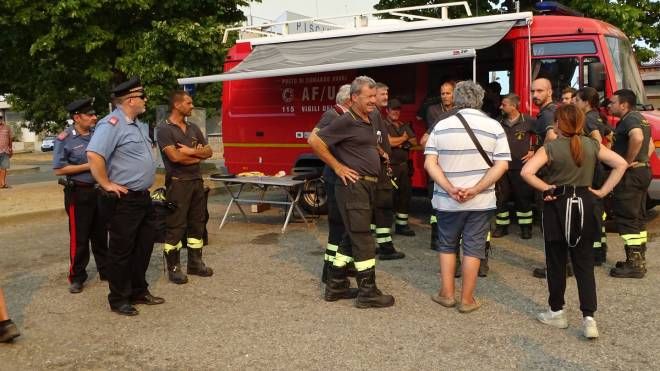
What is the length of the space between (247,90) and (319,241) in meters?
3.32

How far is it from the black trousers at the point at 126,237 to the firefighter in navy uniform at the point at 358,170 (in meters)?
1.45

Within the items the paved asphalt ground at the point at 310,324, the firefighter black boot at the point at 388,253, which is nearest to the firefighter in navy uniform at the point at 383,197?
the firefighter black boot at the point at 388,253

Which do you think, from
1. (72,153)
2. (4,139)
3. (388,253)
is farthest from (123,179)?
(4,139)

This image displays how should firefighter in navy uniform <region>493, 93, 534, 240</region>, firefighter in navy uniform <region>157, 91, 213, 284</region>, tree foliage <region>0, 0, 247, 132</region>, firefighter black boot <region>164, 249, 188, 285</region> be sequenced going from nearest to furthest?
firefighter in navy uniform <region>157, 91, 213, 284</region>
firefighter black boot <region>164, 249, 188, 285</region>
firefighter in navy uniform <region>493, 93, 534, 240</region>
tree foliage <region>0, 0, 247, 132</region>

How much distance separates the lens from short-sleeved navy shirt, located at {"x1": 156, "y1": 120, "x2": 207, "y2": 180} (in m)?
5.99

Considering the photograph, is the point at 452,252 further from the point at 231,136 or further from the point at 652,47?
the point at 652,47

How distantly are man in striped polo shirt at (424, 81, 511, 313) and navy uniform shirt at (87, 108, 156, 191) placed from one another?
2204 millimetres

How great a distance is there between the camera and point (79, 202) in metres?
5.88

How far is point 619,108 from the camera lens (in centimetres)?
602

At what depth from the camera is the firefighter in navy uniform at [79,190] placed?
5.87 meters

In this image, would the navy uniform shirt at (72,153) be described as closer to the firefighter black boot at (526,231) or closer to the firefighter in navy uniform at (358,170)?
the firefighter in navy uniform at (358,170)

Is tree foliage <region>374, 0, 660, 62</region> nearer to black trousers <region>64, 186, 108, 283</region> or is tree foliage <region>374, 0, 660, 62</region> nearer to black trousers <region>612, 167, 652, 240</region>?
black trousers <region>612, 167, 652, 240</region>

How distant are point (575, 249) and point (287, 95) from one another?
6.06 metres

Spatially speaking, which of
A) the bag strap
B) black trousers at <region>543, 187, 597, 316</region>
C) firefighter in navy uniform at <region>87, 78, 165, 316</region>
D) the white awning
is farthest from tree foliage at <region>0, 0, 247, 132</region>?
black trousers at <region>543, 187, 597, 316</region>
